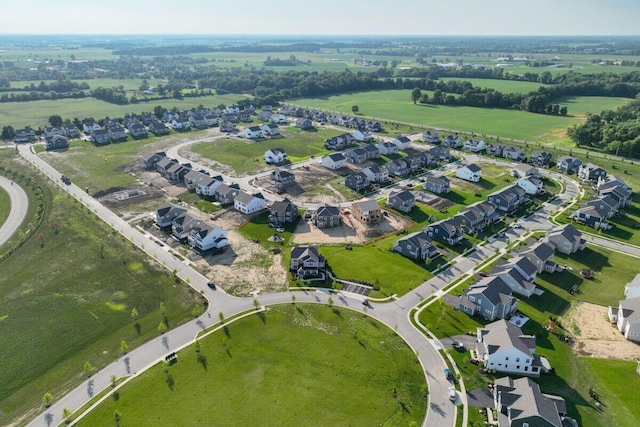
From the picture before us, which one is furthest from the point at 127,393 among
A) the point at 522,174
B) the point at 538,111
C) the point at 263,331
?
the point at 538,111

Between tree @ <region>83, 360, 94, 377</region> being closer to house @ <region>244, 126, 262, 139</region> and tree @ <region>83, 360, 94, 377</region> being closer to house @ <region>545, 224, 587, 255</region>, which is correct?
house @ <region>545, 224, 587, 255</region>

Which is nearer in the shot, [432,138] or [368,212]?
[368,212]

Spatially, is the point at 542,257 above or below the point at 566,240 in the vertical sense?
below

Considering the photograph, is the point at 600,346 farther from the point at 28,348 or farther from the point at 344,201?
the point at 28,348

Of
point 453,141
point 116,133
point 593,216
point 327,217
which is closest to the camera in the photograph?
point 327,217

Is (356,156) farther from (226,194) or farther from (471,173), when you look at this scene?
(226,194)

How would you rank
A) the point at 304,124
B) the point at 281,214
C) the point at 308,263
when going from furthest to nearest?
the point at 304,124
the point at 281,214
the point at 308,263

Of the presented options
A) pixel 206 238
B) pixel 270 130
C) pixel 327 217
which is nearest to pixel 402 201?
pixel 327 217
